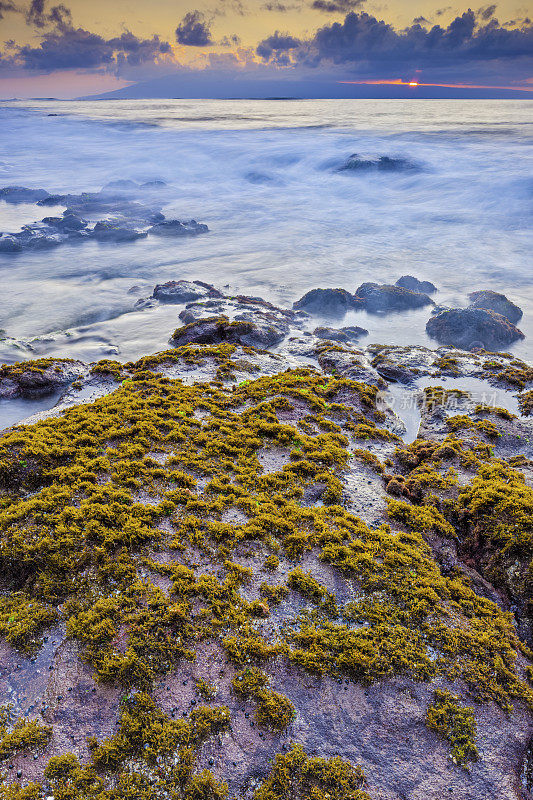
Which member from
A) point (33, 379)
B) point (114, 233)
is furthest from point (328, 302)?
point (114, 233)

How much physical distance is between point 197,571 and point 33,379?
25.9ft

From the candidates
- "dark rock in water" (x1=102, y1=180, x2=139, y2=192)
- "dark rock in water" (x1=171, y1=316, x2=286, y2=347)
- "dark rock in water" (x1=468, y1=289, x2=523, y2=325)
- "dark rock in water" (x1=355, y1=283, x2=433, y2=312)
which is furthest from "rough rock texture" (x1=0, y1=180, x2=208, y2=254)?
"dark rock in water" (x1=468, y1=289, x2=523, y2=325)

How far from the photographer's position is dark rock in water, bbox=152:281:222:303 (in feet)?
59.1

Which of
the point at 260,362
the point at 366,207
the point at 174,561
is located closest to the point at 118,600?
the point at 174,561

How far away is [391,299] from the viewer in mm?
17984

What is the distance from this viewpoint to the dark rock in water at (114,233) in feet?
88.6

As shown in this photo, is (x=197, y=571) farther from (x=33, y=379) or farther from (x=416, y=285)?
(x=416, y=285)

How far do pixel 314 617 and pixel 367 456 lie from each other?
11.3 ft

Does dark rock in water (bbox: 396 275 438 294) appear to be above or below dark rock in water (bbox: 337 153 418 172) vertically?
below

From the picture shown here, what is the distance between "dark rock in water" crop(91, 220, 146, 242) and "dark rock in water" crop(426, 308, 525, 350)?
2106cm

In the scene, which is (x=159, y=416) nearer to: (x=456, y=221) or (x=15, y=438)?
(x=15, y=438)

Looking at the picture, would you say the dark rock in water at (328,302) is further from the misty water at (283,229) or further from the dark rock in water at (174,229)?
the dark rock in water at (174,229)

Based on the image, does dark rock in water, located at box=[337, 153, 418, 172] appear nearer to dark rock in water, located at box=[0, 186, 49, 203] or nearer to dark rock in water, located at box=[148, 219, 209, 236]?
dark rock in water, located at box=[148, 219, 209, 236]

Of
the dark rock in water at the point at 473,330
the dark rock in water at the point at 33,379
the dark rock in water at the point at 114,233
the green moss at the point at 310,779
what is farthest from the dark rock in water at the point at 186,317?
the dark rock in water at the point at 114,233
